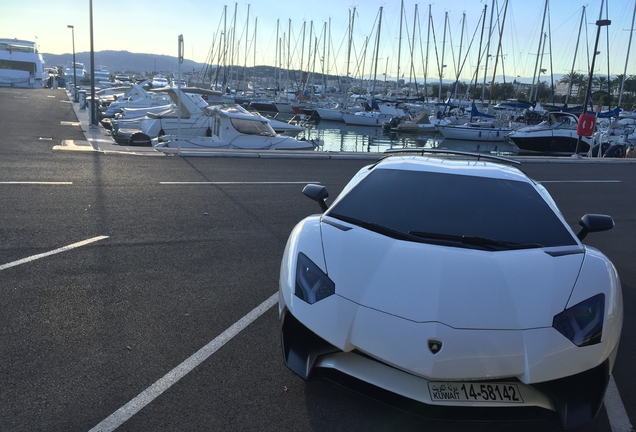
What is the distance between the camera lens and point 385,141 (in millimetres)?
38781

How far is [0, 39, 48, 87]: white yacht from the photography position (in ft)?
208

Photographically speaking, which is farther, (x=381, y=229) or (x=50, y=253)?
(x=50, y=253)

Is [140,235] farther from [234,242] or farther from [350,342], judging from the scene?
[350,342]

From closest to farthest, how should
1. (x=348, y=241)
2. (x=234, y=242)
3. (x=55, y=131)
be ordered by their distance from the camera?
(x=348, y=241), (x=234, y=242), (x=55, y=131)

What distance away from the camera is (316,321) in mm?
2936

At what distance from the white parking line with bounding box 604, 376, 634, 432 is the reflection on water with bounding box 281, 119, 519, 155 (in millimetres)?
30303

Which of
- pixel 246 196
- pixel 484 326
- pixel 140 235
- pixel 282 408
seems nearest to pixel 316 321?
pixel 282 408

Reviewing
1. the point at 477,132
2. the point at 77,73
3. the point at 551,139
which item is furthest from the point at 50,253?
the point at 77,73

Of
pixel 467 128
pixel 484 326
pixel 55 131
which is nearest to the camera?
pixel 484 326

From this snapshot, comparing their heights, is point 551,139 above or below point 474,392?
above

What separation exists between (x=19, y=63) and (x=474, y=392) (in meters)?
75.6

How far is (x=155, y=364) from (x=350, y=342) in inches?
57.9

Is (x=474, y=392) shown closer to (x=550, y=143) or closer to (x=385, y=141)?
(x=550, y=143)

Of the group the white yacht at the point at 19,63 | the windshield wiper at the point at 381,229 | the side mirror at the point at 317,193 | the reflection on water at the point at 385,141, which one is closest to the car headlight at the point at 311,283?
the windshield wiper at the point at 381,229
